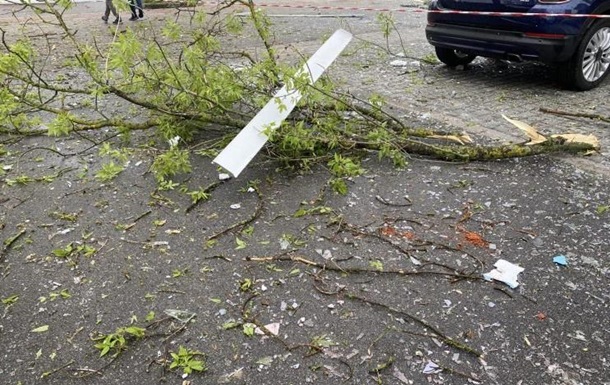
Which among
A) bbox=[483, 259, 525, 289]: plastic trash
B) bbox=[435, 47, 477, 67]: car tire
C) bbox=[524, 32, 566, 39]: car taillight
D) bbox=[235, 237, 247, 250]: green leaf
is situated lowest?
bbox=[235, 237, 247, 250]: green leaf

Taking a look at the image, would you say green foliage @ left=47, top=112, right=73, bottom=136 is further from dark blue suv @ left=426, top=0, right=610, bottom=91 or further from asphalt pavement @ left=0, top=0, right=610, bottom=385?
dark blue suv @ left=426, top=0, right=610, bottom=91

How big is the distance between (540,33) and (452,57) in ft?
5.76

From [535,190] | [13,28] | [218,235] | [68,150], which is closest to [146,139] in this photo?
[68,150]

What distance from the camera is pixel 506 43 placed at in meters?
5.55

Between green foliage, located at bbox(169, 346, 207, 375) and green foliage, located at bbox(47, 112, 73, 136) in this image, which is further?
green foliage, located at bbox(47, 112, 73, 136)

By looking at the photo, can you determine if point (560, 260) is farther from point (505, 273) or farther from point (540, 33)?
point (540, 33)

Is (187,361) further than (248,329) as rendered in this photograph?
No

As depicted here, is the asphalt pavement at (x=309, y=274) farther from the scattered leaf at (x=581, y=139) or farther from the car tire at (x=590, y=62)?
the car tire at (x=590, y=62)

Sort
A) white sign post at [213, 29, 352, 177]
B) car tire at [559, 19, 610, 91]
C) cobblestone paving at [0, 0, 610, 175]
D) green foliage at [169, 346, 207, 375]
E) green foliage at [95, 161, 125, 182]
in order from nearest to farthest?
green foliage at [169, 346, 207, 375] < white sign post at [213, 29, 352, 177] < green foliage at [95, 161, 125, 182] < cobblestone paving at [0, 0, 610, 175] < car tire at [559, 19, 610, 91]

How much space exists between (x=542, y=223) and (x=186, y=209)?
2.42 metres

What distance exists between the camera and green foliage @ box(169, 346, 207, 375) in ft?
7.63

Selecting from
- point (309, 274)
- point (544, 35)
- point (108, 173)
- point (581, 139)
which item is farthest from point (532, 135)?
point (108, 173)

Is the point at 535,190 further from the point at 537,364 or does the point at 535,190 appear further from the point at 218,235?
the point at 218,235

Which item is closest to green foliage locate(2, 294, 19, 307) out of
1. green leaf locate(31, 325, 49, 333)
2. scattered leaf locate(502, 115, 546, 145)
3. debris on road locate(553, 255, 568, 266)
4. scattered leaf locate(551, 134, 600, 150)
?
green leaf locate(31, 325, 49, 333)
